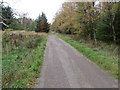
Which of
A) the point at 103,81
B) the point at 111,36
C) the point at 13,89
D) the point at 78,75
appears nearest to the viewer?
the point at 13,89

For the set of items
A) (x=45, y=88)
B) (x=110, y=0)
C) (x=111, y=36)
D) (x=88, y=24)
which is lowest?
(x=45, y=88)

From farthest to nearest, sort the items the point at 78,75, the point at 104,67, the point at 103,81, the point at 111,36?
1. the point at 111,36
2. the point at 104,67
3. the point at 78,75
4. the point at 103,81

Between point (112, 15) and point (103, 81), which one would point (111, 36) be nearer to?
point (112, 15)

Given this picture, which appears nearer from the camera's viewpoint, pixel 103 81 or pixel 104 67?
pixel 103 81

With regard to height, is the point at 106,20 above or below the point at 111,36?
above

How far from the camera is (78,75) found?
232 inches

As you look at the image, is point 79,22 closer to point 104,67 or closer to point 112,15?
point 112,15

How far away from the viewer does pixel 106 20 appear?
1566 centimetres

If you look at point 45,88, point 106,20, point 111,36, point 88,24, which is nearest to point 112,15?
point 106,20

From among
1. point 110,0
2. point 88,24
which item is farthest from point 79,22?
point 110,0

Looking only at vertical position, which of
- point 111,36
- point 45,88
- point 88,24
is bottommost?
point 45,88

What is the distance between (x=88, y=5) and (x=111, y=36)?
4445 mm

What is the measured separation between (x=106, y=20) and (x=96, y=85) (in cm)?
1236

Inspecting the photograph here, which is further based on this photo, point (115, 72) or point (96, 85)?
point (115, 72)
